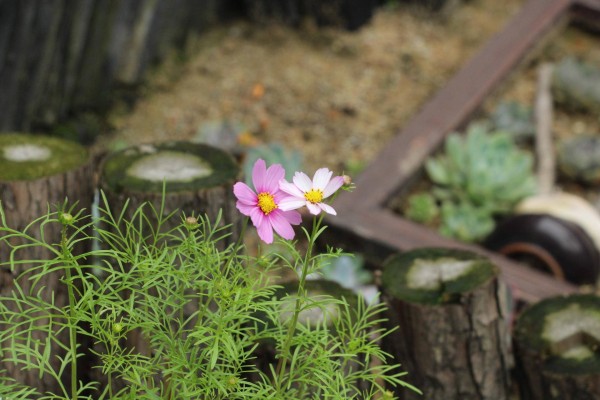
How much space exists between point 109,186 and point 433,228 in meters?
2.10

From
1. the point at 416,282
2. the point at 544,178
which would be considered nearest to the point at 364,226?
the point at 544,178

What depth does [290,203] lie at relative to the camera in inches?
76.3

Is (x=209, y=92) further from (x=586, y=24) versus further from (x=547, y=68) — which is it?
(x=586, y=24)

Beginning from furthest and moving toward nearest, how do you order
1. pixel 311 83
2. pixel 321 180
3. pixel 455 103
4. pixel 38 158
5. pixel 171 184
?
pixel 311 83, pixel 455 103, pixel 38 158, pixel 171 184, pixel 321 180

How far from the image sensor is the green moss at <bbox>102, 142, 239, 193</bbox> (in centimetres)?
272

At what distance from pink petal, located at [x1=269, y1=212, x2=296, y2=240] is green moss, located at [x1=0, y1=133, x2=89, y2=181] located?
0.94m

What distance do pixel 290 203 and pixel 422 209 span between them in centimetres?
262

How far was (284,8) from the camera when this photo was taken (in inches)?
217

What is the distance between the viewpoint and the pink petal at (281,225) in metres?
1.94

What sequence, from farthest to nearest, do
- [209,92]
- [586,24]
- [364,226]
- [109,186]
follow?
[586,24]
[209,92]
[364,226]
[109,186]

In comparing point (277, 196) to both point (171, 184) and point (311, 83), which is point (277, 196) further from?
point (311, 83)

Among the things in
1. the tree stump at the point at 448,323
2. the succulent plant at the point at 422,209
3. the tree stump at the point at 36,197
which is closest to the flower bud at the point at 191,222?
the tree stump at the point at 36,197

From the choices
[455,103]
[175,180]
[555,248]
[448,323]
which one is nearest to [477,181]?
[555,248]

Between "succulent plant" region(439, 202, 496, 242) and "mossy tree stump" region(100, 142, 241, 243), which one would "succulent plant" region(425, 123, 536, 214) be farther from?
"mossy tree stump" region(100, 142, 241, 243)
